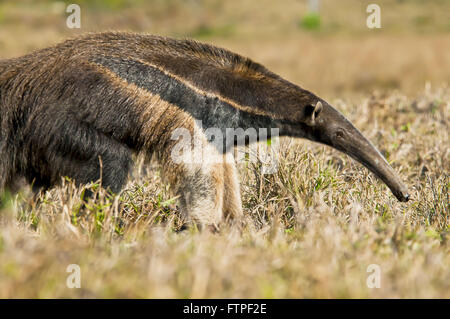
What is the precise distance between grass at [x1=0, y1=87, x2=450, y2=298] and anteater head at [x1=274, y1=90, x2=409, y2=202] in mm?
291

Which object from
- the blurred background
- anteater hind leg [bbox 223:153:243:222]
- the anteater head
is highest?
the blurred background

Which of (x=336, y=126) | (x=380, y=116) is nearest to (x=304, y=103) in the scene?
(x=336, y=126)

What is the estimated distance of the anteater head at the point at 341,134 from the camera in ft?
15.7

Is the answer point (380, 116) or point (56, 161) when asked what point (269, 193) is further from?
point (380, 116)

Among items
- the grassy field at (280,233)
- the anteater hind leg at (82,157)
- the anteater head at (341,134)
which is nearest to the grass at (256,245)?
the grassy field at (280,233)

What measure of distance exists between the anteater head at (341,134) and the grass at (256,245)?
29cm

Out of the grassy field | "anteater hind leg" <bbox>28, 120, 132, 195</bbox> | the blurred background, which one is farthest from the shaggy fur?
the blurred background

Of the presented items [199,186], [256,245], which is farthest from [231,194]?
[256,245]

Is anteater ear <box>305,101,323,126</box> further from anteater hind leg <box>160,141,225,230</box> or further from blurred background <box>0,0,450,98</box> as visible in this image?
blurred background <box>0,0,450,98</box>

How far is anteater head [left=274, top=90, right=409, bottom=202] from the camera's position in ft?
15.7

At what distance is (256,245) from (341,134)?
1675 millimetres

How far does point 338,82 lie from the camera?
18750 mm
